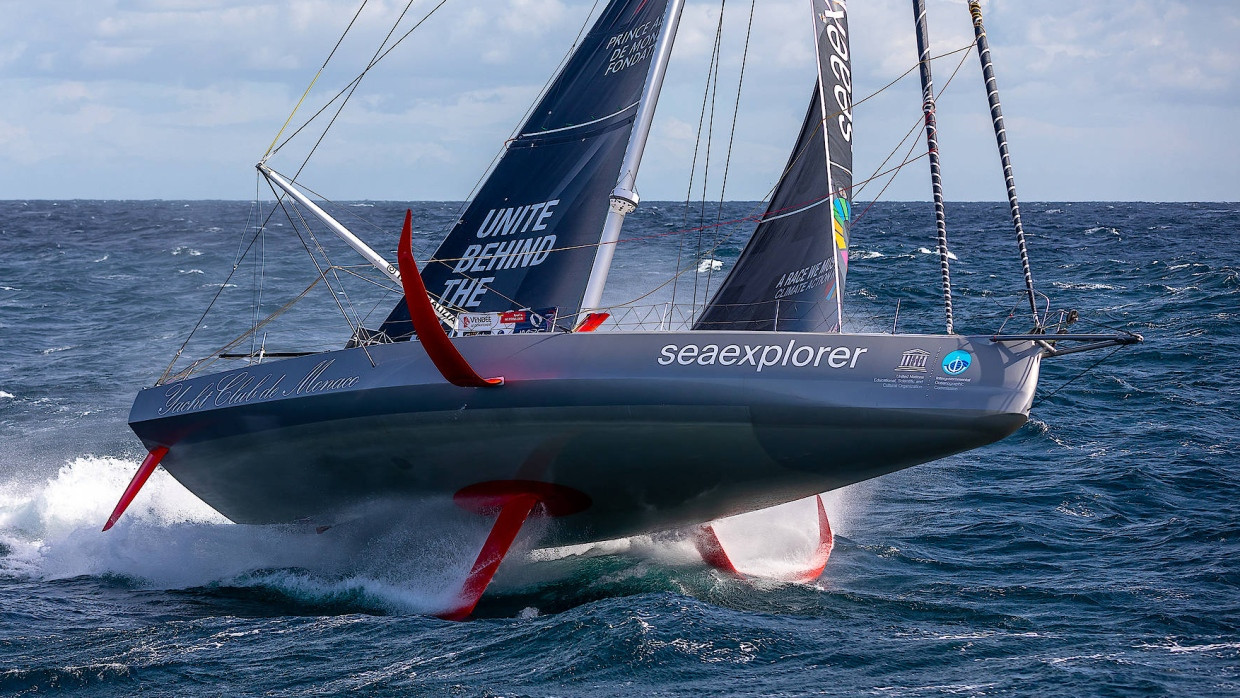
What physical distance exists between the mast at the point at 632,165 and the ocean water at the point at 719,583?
839mm

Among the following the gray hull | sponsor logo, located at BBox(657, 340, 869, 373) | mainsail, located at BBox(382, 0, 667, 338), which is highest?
mainsail, located at BBox(382, 0, 667, 338)

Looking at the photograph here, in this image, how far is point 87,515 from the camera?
11344 millimetres

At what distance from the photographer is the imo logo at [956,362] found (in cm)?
771

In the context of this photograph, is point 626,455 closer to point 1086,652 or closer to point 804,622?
point 804,622

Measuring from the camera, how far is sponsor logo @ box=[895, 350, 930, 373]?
25.4ft

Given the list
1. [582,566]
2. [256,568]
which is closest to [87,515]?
[256,568]

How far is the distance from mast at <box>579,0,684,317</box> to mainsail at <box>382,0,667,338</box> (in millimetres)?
79

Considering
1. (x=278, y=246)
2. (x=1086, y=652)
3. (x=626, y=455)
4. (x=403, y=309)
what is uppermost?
(x=278, y=246)

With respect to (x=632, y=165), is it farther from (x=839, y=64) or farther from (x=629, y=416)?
(x=629, y=416)

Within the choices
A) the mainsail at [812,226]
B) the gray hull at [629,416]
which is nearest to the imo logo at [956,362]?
the gray hull at [629,416]

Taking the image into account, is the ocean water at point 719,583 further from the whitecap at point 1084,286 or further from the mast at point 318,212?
the whitecap at point 1084,286

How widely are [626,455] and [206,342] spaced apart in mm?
14584

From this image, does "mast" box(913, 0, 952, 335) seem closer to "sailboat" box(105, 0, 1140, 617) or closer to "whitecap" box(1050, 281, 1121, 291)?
"sailboat" box(105, 0, 1140, 617)

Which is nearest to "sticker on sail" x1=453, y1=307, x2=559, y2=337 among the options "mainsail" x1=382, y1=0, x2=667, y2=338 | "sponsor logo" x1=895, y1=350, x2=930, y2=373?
"mainsail" x1=382, y1=0, x2=667, y2=338
